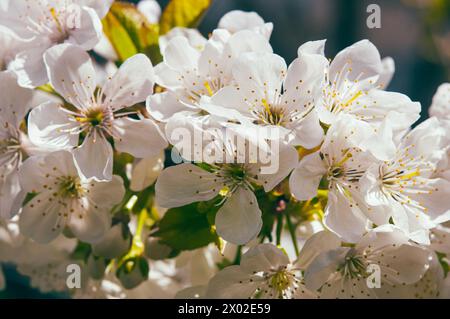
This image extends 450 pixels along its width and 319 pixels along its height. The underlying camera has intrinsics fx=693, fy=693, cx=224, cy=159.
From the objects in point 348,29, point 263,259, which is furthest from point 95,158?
point 348,29

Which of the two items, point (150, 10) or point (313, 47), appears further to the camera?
point (150, 10)

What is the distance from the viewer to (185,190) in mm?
926

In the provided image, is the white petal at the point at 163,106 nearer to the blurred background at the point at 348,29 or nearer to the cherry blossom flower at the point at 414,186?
the cherry blossom flower at the point at 414,186

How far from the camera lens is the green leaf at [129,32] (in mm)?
1078

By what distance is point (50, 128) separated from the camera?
0.95 meters

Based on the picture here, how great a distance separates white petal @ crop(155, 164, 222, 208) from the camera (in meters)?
0.92

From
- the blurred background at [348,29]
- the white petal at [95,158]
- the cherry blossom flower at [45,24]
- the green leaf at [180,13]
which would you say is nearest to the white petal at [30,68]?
the cherry blossom flower at [45,24]

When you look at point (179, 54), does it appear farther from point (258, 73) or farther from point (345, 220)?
point (345, 220)

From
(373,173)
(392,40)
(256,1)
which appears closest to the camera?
(373,173)

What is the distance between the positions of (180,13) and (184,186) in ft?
1.12

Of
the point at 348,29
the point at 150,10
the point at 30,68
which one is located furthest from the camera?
the point at 348,29

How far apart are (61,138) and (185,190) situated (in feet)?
0.61
